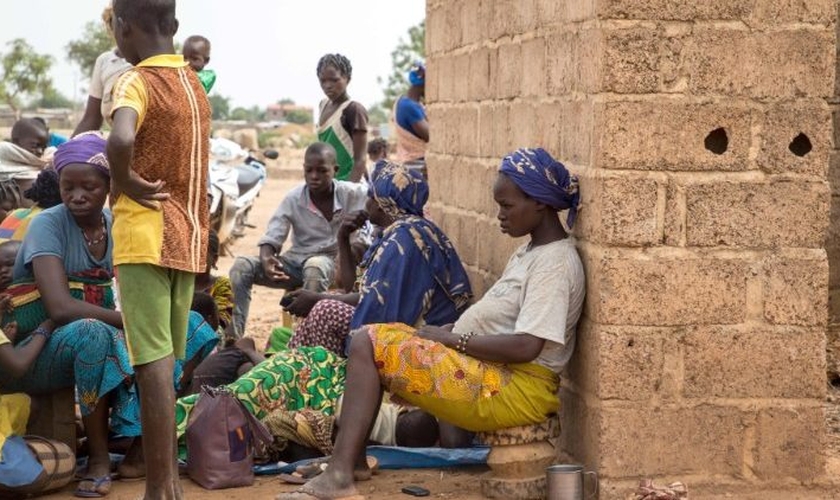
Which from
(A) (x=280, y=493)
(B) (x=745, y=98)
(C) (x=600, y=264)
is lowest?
(A) (x=280, y=493)

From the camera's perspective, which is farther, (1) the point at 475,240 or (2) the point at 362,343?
(1) the point at 475,240

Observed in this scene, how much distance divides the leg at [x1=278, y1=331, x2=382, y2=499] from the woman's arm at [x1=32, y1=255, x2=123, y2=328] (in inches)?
42.1

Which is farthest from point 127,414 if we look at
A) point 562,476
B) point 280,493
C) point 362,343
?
point 562,476

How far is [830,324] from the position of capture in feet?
27.0

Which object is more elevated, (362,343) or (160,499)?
(362,343)

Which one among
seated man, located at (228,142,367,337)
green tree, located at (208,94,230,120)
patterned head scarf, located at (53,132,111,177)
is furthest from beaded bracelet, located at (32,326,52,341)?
green tree, located at (208,94,230,120)

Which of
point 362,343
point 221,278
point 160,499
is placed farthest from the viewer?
point 221,278

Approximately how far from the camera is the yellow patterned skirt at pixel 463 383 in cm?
530

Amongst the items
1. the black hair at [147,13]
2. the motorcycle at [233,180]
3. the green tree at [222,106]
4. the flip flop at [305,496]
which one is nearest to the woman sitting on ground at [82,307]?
the flip flop at [305,496]

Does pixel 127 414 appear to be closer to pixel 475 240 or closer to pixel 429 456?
pixel 429 456

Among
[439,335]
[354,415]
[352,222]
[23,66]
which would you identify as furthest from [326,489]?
[23,66]

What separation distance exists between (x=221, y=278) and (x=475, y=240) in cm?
160

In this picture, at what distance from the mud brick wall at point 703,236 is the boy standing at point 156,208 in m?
1.46

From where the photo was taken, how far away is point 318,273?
8578 millimetres
